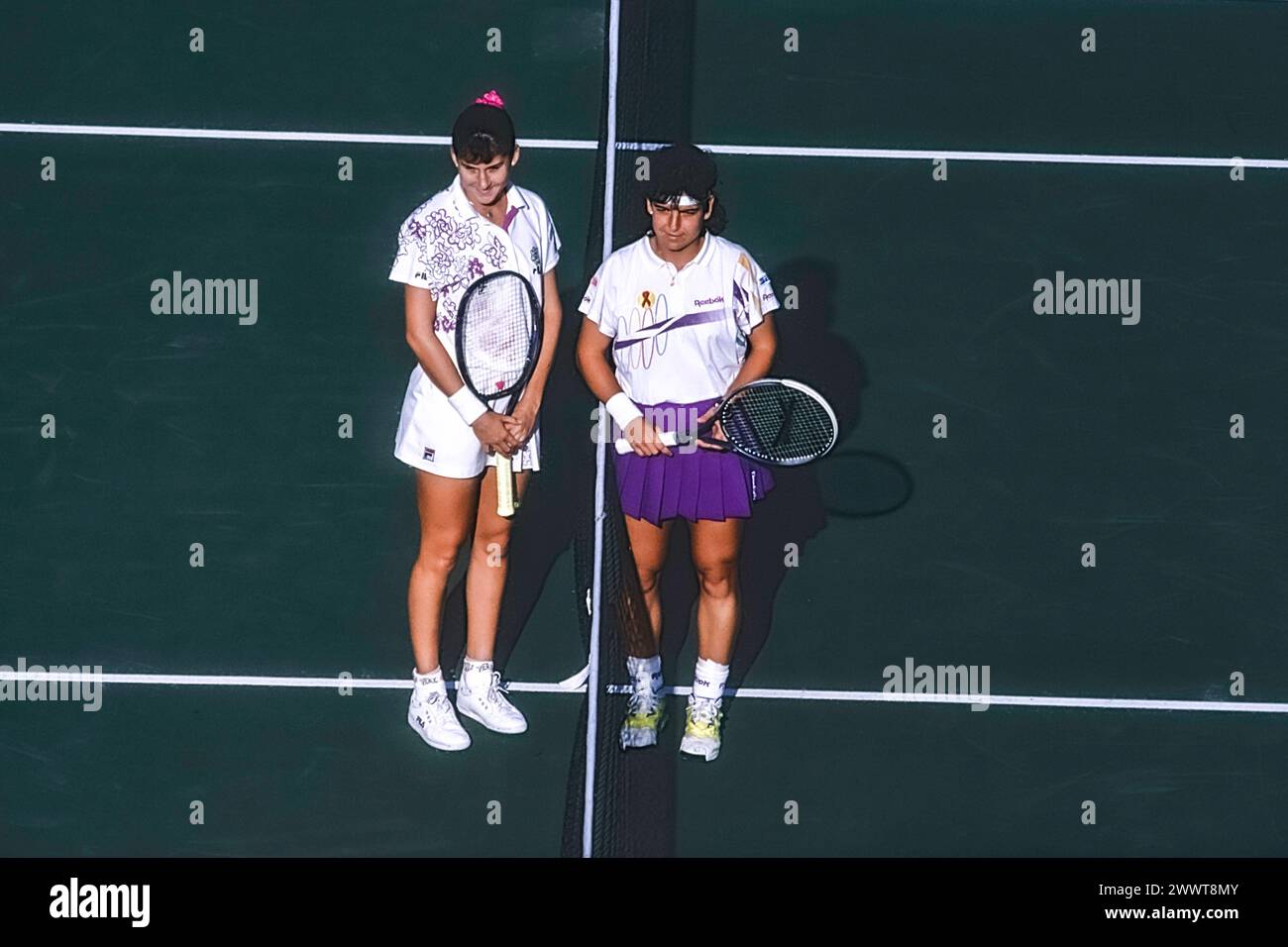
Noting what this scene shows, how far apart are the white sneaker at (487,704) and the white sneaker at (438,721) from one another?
75 millimetres

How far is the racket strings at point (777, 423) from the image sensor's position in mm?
7977

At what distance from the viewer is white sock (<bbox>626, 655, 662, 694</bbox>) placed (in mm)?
8648

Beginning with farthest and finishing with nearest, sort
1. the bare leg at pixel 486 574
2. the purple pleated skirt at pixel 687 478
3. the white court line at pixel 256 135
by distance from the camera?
1. the white court line at pixel 256 135
2. the bare leg at pixel 486 574
3. the purple pleated skirt at pixel 687 478

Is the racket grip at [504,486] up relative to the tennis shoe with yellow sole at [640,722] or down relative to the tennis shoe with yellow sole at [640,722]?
up

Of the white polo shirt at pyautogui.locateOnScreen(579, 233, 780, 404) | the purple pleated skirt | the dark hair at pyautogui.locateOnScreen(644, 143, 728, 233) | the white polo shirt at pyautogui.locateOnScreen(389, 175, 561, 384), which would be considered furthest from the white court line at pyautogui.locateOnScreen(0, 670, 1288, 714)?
the dark hair at pyautogui.locateOnScreen(644, 143, 728, 233)

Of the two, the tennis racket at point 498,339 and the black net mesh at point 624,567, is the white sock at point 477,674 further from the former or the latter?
the tennis racket at point 498,339

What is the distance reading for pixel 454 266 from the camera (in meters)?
8.13

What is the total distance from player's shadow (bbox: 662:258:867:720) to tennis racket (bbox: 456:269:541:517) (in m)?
1.20

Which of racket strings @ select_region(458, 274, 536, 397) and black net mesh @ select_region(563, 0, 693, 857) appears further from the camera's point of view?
black net mesh @ select_region(563, 0, 693, 857)

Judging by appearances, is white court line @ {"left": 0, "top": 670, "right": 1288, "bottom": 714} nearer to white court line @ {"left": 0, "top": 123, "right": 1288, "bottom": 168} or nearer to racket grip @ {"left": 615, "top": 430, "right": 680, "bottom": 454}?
racket grip @ {"left": 615, "top": 430, "right": 680, "bottom": 454}

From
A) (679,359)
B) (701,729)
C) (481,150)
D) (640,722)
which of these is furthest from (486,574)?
(481,150)

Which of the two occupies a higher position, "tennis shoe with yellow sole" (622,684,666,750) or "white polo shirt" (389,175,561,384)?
"white polo shirt" (389,175,561,384)

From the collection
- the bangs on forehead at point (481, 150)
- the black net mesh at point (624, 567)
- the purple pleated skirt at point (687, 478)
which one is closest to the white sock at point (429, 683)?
the black net mesh at point (624, 567)

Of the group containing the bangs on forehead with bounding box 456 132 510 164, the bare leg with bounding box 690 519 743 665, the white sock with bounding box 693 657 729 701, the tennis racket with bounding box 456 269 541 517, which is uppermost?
the bangs on forehead with bounding box 456 132 510 164
